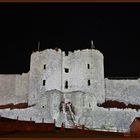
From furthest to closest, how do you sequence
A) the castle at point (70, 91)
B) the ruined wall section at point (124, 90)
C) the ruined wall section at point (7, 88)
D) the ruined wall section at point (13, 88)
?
the ruined wall section at point (7, 88) < the ruined wall section at point (13, 88) < the ruined wall section at point (124, 90) < the castle at point (70, 91)

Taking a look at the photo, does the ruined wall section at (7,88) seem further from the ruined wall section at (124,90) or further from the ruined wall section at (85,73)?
the ruined wall section at (124,90)

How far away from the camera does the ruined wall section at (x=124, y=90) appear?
3466 centimetres

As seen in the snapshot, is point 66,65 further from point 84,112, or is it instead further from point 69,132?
point 69,132

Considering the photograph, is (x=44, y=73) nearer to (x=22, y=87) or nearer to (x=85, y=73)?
(x=85, y=73)

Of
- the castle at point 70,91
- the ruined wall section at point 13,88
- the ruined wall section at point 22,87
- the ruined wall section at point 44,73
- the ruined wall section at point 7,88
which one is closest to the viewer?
the castle at point 70,91

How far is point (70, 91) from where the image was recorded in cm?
3117

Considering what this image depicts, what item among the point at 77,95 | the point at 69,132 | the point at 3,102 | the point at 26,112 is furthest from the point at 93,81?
the point at 69,132

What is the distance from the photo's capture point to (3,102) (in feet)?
117

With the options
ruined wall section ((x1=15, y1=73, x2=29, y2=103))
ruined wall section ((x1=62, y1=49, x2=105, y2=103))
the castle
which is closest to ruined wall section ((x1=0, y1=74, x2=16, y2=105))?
the castle

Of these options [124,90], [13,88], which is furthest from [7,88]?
[124,90]

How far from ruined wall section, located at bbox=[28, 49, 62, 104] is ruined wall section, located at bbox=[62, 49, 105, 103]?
0.49 meters

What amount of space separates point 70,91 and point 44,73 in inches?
81.1

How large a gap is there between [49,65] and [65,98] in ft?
11.4

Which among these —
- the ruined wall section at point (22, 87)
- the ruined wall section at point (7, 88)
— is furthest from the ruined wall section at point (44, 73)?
the ruined wall section at point (7, 88)
